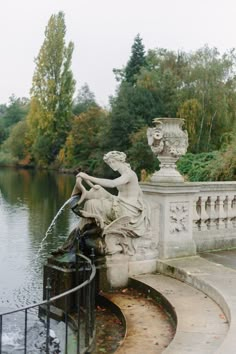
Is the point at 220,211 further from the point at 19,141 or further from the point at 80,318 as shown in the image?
the point at 19,141

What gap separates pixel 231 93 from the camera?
36.2m

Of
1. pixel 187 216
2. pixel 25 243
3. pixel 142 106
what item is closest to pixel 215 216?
pixel 187 216

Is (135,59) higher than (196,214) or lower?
higher

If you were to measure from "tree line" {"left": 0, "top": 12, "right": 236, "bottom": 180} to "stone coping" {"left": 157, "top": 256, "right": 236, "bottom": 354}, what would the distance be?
950 cm

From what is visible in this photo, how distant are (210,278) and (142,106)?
34948mm

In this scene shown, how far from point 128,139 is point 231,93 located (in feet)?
31.2

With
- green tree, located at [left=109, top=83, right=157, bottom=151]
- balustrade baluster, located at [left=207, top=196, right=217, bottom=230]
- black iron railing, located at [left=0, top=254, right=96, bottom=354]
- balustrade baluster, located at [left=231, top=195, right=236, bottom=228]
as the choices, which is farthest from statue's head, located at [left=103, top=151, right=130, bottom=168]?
green tree, located at [left=109, top=83, right=157, bottom=151]

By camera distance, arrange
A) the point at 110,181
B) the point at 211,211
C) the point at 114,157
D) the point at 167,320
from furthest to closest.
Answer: the point at 211,211
the point at 114,157
the point at 110,181
the point at 167,320

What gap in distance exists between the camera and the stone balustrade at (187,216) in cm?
746

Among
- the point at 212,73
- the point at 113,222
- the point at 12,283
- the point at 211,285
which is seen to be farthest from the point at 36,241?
the point at 212,73

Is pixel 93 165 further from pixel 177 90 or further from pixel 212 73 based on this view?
pixel 212 73

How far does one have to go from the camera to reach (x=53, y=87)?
6206 centimetres

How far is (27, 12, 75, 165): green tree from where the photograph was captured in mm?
62156

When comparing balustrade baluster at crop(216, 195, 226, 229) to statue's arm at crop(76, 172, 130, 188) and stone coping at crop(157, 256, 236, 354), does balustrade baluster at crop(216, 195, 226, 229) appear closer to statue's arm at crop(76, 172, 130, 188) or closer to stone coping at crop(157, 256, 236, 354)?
stone coping at crop(157, 256, 236, 354)
